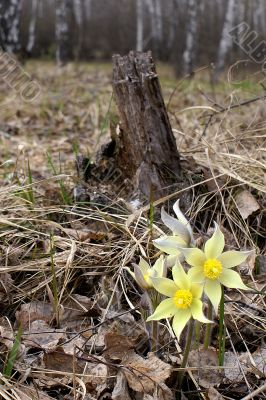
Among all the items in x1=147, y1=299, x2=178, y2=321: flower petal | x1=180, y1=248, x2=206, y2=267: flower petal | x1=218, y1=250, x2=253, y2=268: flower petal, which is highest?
x1=180, y1=248, x2=206, y2=267: flower petal

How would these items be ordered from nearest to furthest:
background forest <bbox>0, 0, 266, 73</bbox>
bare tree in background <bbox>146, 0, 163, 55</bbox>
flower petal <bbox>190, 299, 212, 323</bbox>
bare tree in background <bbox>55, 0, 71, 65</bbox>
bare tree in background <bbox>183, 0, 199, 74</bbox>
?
flower petal <bbox>190, 299, 212, 323</bbox>
bare tree in background <bbox>183, 0, 199, 74</bbox>
bare tree in background <bbox>55, 0, 71, 65</bbox>
background forest <bbox>0, 0, 266, 73</bbox>
bare tree in background <bbox>146, 0, 163, 55</bbox>

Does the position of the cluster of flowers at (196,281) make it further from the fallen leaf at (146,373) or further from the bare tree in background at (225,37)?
the bare tree in background at (225,37)

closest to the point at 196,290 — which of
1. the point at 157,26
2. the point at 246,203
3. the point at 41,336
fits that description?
the point at 41,336

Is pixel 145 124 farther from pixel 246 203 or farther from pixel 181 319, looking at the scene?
pixel 181 319

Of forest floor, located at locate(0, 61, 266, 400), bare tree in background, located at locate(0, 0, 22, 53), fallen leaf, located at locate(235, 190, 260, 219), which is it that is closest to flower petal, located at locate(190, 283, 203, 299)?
forest floor, located at locate(0, 61, 266, 400)

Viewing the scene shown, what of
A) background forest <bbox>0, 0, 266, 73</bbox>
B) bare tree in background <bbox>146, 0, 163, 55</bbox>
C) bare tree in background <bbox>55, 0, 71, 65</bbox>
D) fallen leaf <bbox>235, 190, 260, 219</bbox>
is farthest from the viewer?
bare tree in background <bbox>146, 0, 163, 55</bbox>

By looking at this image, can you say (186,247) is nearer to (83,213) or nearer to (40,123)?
(83,213)

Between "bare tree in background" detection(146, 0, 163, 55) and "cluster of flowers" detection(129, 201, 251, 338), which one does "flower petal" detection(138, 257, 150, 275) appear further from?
"bare tree in background" detection(146, 0, 163, 55)
